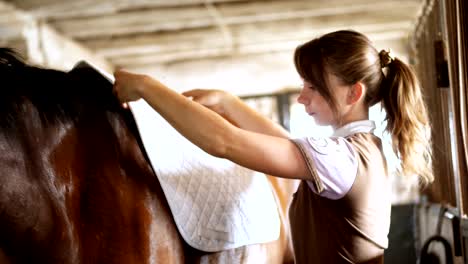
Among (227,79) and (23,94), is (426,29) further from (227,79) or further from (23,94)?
(227,79)

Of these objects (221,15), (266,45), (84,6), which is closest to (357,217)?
(84,6)

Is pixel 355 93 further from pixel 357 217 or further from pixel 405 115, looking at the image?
pixel 357 217

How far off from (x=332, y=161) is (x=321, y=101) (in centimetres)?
22

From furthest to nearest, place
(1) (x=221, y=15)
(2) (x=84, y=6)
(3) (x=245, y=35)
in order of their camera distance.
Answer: (3) (x=245, y=35), (1) (x=221, y=15), (2) (x=84, y=6)

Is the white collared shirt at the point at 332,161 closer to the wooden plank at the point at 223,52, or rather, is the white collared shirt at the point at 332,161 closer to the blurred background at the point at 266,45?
the blurred background at the point at 266,45

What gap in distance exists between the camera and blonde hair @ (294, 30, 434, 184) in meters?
1.26

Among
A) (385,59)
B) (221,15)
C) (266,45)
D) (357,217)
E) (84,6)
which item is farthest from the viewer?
(266,45)

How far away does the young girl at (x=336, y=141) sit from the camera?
Result: 1100 mm

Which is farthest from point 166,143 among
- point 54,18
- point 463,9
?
point 54,18

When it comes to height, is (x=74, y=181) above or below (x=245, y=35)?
below

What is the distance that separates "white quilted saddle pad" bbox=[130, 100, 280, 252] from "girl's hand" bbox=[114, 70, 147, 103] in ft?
0.28

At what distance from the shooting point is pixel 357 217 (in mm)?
1211

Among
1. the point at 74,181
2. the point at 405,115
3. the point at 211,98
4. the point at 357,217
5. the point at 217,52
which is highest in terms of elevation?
the point at 217,52

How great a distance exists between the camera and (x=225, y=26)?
193 inches
